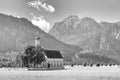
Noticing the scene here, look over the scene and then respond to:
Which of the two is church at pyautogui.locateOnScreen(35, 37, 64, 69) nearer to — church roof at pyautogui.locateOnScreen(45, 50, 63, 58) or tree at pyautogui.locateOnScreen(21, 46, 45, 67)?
church roof at pyautogui.locateOnScreen(45, 50, 63, 58)

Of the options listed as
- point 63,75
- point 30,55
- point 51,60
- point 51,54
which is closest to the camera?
point 63,75

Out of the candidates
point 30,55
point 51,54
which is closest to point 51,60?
point 51,54

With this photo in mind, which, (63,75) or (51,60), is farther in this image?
(51,60)

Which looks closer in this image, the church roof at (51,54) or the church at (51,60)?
the church at (51,60)

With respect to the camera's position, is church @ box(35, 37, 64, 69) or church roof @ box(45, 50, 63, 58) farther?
church roof @ box(45, 50, 63, 58)

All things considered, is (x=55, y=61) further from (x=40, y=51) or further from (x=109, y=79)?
(x=109, y=79)

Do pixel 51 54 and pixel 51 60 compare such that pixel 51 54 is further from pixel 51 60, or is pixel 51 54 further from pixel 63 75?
pixel 63 75

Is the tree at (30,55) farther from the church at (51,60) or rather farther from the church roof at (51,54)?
the church roof at (51,54)

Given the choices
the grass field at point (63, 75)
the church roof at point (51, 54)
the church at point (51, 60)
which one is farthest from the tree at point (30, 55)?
the church roof at point (51, 54)

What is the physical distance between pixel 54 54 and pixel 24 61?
58.2 meters

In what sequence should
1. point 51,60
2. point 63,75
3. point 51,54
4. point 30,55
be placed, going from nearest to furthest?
point 63,75 < point 30,55 < point 51,60 < point 51,54

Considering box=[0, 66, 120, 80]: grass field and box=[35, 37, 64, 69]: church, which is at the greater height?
box=[35, 37, 64, 69]: church

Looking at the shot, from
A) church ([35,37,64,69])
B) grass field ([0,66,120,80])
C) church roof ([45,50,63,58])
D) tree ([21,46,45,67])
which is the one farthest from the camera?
church roof ([45,50,63,58])

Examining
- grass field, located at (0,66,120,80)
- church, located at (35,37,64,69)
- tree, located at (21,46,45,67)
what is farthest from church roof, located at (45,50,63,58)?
grass field, located at (0,66,120,80)
